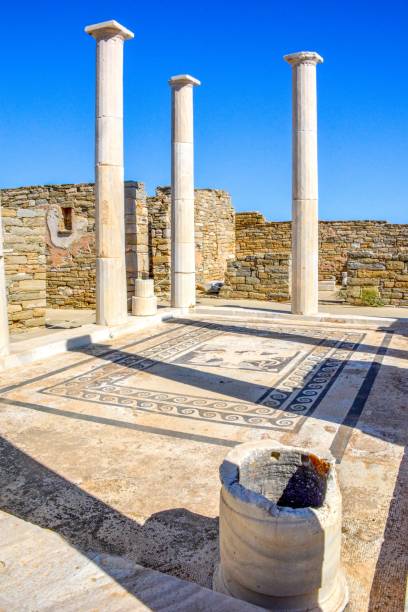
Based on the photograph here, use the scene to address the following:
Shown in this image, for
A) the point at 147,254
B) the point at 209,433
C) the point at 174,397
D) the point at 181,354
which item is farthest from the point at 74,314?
the point at 209,433

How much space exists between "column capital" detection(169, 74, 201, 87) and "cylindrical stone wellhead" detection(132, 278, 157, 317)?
170 inches

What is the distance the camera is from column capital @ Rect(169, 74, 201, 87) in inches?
434

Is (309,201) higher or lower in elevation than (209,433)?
higher

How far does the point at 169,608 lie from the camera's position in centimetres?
196

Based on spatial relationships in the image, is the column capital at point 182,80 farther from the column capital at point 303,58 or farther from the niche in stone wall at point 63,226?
the niche in stone wall at point 63,226

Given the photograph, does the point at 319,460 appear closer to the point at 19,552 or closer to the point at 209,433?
the point at 19,552

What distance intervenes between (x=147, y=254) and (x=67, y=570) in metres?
11.9

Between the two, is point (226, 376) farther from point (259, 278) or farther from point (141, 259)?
point (259, 278)

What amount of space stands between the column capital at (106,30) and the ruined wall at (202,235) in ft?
19.0

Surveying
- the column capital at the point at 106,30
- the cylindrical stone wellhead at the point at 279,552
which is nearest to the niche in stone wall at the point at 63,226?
the column capital at the point at 106,30

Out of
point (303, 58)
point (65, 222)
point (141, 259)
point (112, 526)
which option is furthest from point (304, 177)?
point (112, 526)

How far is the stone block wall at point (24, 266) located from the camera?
9.37m

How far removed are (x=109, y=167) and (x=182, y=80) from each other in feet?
11.0

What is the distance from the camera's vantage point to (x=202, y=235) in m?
17.4
